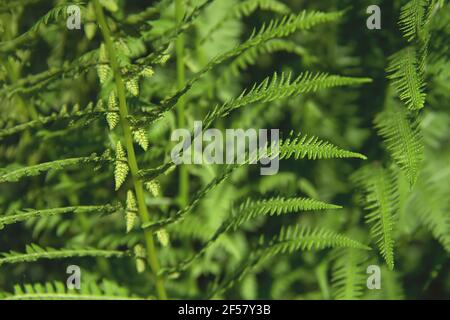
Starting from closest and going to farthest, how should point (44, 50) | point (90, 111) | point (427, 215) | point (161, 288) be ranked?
point (90, 111), point (161, 288), point (427, 215), point (44, 50)

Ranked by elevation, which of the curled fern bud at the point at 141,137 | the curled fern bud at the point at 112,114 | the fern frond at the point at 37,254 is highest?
the curled fern bud at the point at 112,114

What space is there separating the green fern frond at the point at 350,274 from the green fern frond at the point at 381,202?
0.08m

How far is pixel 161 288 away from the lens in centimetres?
120

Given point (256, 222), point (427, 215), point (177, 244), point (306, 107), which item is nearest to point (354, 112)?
point (306, 107)

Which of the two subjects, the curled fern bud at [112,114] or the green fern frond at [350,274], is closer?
the curled fern bud at [112,114]

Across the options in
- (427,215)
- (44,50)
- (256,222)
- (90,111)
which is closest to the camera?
(90,111)

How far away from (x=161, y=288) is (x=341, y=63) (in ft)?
2.51

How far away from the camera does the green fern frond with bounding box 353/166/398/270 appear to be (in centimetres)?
100

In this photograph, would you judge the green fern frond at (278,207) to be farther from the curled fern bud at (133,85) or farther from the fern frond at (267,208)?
the curled fern bud at (133,85)

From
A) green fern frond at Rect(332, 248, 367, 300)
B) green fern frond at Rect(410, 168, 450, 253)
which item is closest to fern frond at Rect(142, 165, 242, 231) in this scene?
green fern frond at Rect(332, 248, 367, 300)

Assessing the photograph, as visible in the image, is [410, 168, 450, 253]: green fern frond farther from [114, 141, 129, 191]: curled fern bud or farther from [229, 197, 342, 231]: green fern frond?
[114, 141, 129, 191]: curled fern bud

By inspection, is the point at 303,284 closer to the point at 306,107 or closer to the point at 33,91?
the point at 306,107

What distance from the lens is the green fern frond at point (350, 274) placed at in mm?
1248

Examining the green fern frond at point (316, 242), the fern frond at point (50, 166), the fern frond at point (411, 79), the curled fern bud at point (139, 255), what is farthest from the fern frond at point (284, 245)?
the fern frond at point (50, 166)
